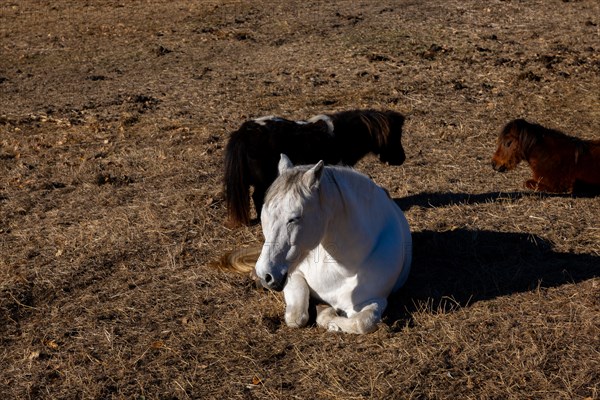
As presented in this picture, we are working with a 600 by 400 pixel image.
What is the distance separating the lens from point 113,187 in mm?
8000

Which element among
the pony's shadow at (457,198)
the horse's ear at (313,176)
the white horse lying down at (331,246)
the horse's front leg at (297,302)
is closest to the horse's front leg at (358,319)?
the white horse lying down at (331,246)

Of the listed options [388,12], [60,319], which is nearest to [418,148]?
[60,319]

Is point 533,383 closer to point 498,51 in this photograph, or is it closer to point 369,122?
point 369,122

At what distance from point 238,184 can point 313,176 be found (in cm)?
232

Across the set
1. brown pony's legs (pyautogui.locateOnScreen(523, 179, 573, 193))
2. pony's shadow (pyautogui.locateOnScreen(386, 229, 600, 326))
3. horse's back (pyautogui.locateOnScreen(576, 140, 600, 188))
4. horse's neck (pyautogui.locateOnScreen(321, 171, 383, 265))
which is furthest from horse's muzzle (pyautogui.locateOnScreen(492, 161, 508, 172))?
horse's neck (pyautogui.locateOnScreen(321, 171, 383, 265))

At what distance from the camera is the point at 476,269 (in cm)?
576

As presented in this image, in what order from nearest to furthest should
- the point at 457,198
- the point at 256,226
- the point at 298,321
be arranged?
the point at 298,321 → the point at 256,226 → the point at 457,198

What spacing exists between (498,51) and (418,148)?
4.27 metres

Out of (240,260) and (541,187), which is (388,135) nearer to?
(541,187)

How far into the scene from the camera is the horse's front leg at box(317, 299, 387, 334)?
4836mm

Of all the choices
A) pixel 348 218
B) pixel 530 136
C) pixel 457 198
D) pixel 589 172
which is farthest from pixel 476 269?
pixel 530 136

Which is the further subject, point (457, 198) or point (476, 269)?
point (457, 198)

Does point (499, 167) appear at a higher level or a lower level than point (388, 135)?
lower

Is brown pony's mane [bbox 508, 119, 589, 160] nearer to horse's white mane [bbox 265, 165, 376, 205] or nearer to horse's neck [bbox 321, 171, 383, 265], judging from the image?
horse's neck [bbox 321, 171, 383, 265]
